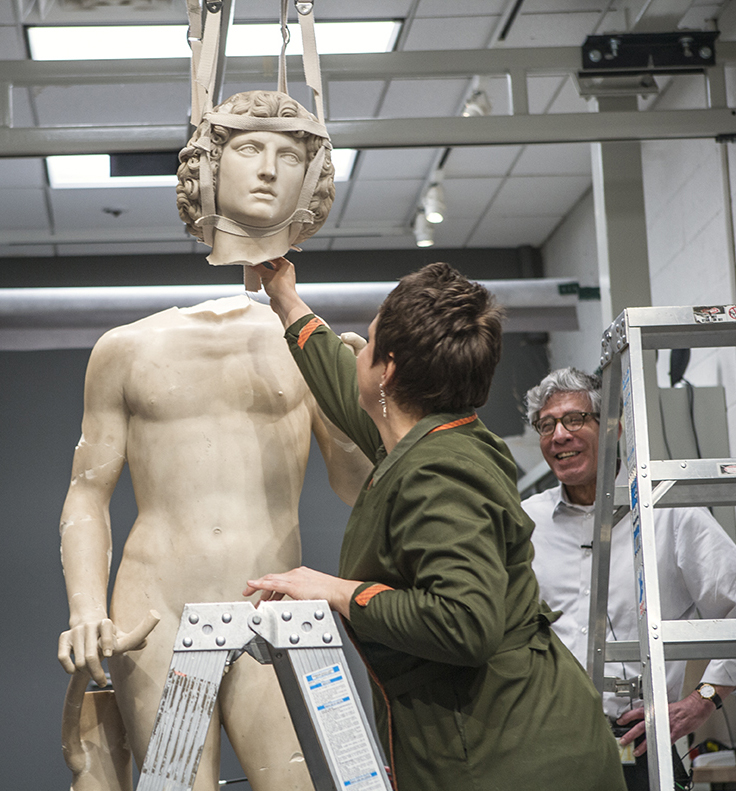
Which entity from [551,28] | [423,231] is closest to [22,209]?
[423,231]

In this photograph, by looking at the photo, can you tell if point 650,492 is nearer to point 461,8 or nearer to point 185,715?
point 185,715

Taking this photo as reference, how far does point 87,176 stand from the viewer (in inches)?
283

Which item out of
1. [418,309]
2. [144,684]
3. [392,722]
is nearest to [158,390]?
[144,684]

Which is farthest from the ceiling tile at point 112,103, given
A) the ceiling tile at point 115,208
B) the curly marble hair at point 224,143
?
the curly marble hair at point 224,143

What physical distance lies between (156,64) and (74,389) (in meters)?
4.15

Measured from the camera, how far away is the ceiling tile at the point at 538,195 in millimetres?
7535

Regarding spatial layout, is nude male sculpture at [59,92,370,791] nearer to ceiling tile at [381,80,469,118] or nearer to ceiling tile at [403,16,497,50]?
ceiling tile at [403,16,497,50]

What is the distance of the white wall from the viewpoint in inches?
208

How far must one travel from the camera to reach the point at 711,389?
4984 millimetres

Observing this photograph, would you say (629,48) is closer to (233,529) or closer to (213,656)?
(233,529)

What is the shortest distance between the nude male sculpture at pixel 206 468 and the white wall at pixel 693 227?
3.59 metres

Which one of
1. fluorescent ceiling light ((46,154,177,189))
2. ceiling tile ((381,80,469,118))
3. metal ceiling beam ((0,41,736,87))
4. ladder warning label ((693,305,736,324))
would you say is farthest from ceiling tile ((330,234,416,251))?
ladder warning label ((693,305,736,324))

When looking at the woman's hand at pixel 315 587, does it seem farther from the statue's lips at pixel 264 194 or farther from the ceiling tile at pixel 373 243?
the ceiling tile at pixel 373 243

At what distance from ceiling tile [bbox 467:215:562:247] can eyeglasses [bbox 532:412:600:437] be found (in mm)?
5155
